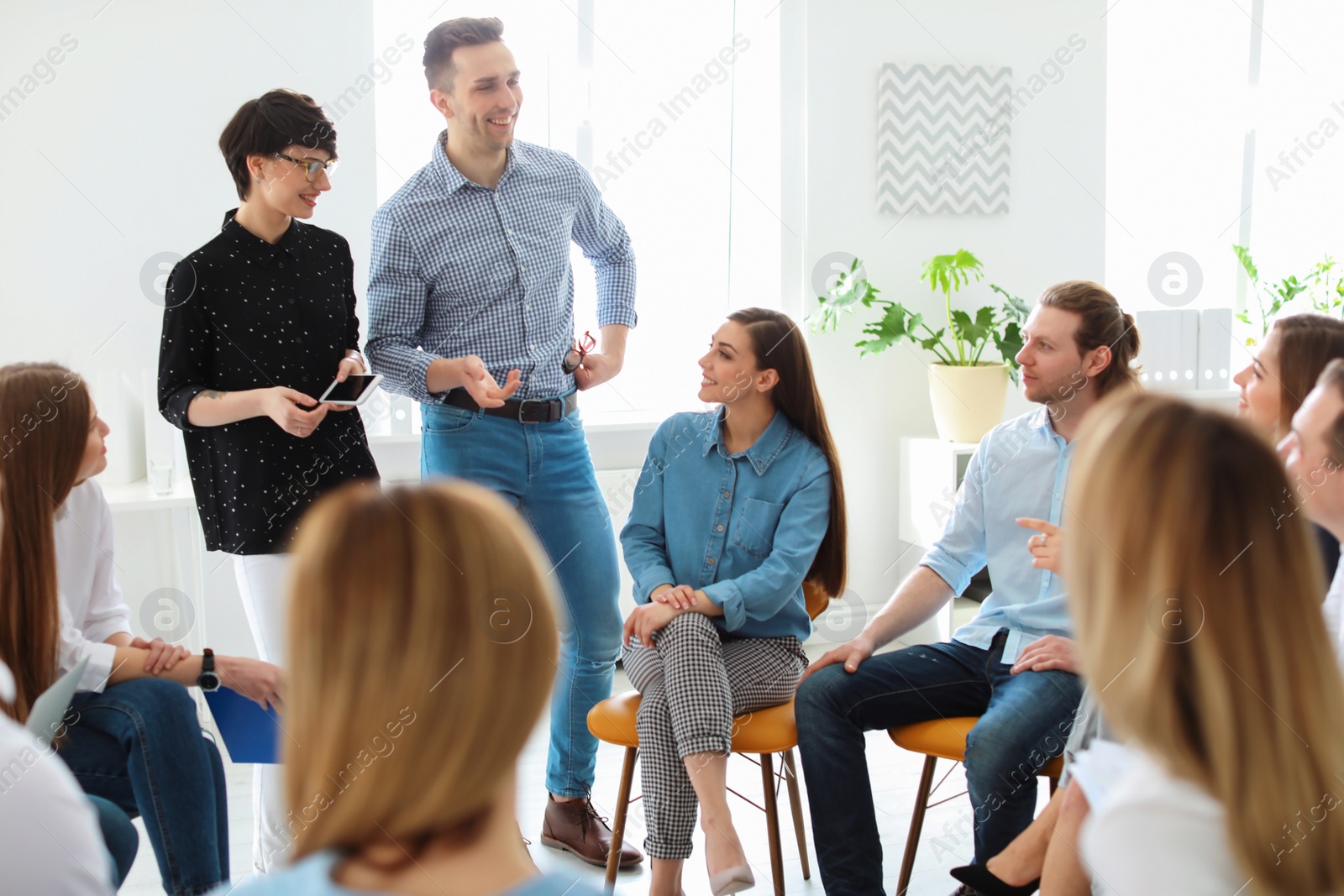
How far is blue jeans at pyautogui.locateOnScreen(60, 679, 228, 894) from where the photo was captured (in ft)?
5.92

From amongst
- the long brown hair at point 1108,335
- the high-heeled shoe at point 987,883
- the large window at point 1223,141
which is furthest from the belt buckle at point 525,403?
the large window at point 1223,141

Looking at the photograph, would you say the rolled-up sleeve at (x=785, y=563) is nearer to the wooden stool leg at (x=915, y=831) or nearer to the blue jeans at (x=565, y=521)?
the blue jeans at (x=565, y=521)

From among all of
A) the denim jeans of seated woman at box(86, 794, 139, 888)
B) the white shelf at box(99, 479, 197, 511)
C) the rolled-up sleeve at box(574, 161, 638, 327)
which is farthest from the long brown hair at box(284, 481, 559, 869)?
the white shelf at box(99, 479, 197, 511)

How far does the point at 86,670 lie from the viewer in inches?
73.4

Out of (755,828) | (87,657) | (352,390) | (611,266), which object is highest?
(611,266)

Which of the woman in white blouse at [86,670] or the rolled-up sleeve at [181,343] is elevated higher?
the rolled-up sleeve at [181,343]

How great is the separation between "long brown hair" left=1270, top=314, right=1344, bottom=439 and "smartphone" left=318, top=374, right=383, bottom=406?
1799mm

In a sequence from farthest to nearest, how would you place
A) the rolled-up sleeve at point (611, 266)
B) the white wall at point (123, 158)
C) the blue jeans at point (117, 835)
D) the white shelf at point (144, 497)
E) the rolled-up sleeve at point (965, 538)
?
1. the white wall at point (123, 158)
2. the white shelf at point (144, 497)
3. the rolled-up sleeve at point (611, 266)
4. the rolled-up sleeve at point (965, 538)
5. the blue jeans at point (117, 835)

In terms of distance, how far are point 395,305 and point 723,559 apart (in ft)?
3.14

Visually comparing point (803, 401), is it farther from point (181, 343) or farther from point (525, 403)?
point (181, 343)

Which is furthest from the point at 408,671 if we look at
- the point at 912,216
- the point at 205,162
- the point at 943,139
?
the point at 943,139

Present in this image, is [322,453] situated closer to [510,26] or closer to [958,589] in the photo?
[958,589]

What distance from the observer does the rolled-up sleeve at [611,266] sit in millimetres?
2855

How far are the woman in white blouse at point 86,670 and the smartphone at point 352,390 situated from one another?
45 centimetres
